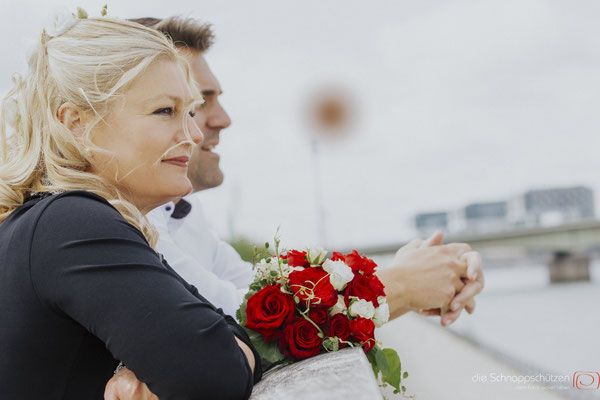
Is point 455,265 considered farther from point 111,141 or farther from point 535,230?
point 535,230

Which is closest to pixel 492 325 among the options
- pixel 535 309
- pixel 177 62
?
pixel 535 309

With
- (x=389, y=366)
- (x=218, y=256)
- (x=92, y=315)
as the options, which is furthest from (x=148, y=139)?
(x=218, y=256)

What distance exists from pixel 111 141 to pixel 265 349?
736 millimetres

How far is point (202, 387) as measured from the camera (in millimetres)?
1190

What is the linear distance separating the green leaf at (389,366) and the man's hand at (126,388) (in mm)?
797

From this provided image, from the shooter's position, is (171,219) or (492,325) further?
(492,325)

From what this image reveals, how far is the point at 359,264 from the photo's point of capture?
6.39 feet

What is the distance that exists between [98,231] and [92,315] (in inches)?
6.9

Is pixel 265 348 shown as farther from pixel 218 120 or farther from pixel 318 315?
pixel 218 120

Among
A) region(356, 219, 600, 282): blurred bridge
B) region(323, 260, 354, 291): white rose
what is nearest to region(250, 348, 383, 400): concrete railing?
region(323, 260, 354, 291): white rose

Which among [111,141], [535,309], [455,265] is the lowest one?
[535,309]

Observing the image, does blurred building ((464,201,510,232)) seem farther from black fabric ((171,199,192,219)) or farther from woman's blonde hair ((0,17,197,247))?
woman's blonde hair ((0,17,197,247))

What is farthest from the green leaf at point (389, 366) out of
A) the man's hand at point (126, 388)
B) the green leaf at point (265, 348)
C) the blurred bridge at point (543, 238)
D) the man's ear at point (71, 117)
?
the blurred bridge at point (543, 238)

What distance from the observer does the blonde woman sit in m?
1.18
